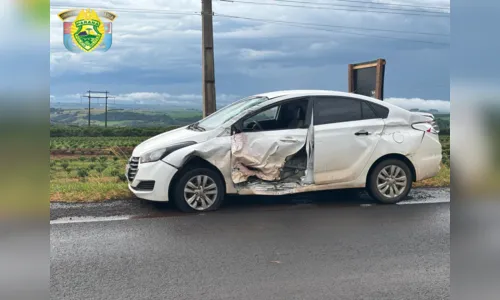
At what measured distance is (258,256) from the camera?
5.44 meters

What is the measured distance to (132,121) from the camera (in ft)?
38.3

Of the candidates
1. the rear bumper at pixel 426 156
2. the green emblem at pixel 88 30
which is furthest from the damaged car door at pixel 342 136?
the green emblem at pixel 88 30

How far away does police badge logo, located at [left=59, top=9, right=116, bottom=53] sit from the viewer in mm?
10078

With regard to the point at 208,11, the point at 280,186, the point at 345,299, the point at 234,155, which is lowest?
the point at 345,299

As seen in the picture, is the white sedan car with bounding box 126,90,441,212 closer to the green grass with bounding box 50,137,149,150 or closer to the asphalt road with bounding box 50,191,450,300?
the asphalt road with bounding box 50,191,450,300

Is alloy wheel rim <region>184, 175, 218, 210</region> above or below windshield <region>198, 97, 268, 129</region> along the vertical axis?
below

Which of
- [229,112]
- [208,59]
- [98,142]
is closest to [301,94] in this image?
[229,112]

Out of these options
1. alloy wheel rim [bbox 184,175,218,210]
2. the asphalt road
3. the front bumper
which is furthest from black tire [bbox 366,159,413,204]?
the front bumper

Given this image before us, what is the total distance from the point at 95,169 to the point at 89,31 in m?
2.94

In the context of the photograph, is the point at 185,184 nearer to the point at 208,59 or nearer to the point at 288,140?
the point at 288,140

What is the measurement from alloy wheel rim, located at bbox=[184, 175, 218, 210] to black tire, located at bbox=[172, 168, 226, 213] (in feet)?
0.10
